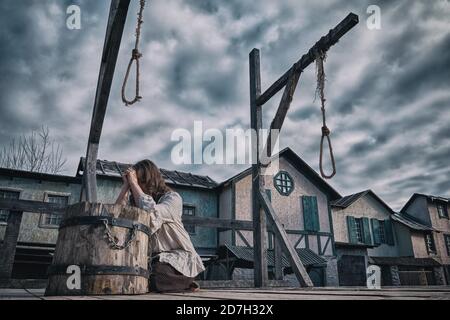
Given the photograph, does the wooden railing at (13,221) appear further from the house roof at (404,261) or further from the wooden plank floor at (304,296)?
the house roof at (404,261)

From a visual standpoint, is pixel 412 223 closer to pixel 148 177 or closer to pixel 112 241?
pixel 148 177

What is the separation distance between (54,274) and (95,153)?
12.7 ft

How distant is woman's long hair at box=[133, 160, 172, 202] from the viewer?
3490 mm

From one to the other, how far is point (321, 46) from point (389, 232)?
2216 cm

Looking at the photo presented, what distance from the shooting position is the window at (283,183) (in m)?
17.2

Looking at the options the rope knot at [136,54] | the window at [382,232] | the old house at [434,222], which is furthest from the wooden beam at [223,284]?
the old house at [434,222]

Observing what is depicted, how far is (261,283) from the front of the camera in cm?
452

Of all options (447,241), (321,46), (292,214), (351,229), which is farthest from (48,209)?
(447,241)

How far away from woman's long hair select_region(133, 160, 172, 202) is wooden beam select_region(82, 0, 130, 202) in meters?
1.78

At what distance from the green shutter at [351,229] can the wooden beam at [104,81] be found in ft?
59.7

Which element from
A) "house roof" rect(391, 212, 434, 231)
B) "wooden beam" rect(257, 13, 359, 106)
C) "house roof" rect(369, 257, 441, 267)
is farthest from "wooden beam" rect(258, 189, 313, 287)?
"house roof" rect(391, 212, 434, 231)

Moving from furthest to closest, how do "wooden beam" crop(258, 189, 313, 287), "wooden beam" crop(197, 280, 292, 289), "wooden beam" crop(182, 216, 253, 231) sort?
1. "wooden beam" crop(182, 216, 253, 231)
2. "wooden beam" crop(197, 280, 292, 289)
3. "wooden beam" crop(258, 189, 313, 287)

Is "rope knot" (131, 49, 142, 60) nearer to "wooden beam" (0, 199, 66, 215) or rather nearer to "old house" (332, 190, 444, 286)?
"wooden beam" (0, 199, 66, 215)
